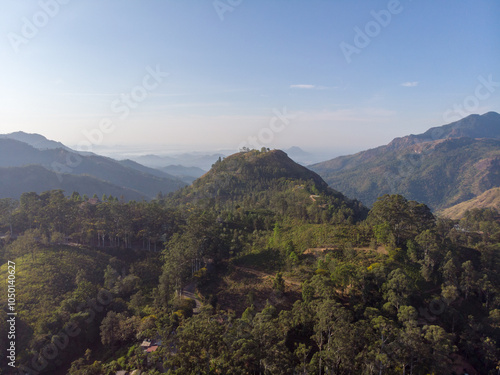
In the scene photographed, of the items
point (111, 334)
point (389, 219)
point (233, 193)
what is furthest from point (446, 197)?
point (111, 334)

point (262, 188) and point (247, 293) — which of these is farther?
point (262, 188)

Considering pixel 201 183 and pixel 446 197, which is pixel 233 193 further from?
pixel 446 197

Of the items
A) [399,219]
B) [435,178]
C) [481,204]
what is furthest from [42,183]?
[435,178]

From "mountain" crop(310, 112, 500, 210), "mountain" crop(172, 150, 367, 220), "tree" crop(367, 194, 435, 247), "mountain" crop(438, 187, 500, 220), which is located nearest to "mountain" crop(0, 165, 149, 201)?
"mountain" crop(172, 150, 367, 220)

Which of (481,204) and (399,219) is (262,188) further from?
(481,204)

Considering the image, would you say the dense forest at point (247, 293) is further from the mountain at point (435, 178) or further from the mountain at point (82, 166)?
the mountain at point (435, 178)

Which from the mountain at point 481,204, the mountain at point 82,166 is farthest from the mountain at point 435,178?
the mountain at point 82,166

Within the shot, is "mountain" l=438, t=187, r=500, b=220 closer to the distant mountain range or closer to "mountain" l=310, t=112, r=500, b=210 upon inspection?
"mountain" l=310, t=112, r=500, b=210
